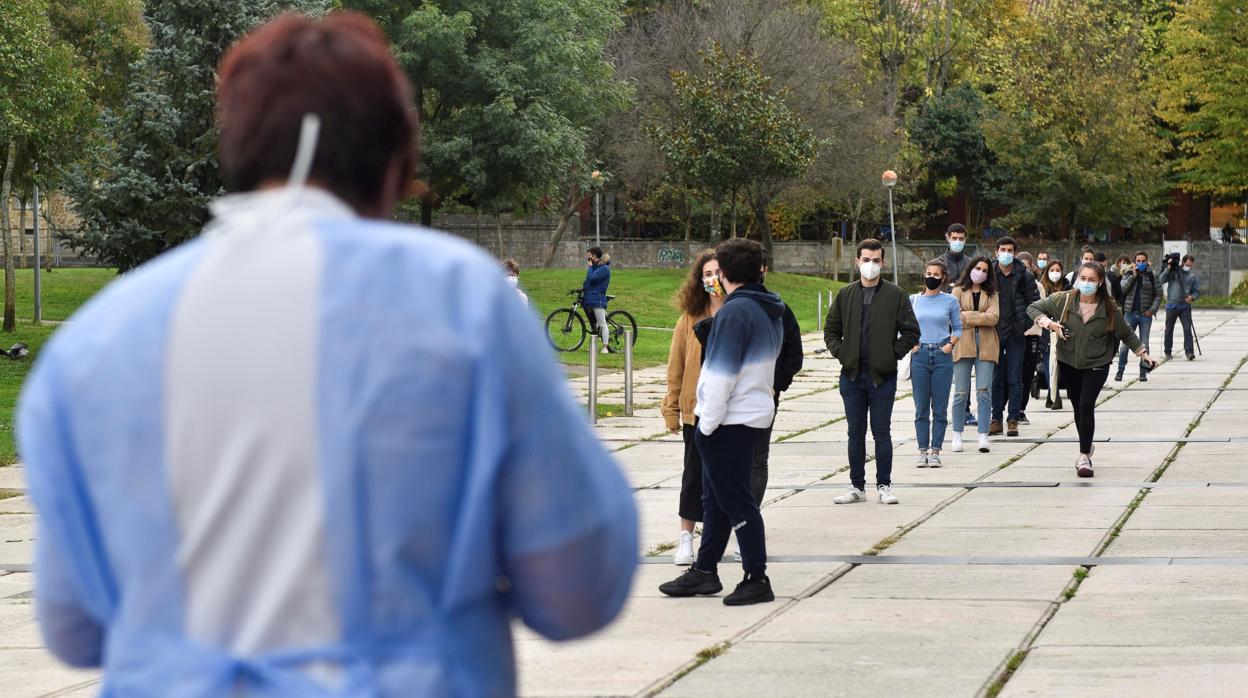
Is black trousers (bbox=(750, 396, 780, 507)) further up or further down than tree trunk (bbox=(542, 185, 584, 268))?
further down

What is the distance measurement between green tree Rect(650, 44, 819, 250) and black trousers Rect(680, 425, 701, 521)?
3726cm

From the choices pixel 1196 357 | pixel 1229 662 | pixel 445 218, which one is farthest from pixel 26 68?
pixel 445 218

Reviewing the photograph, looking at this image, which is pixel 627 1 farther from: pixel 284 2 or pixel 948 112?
pixel 284 2

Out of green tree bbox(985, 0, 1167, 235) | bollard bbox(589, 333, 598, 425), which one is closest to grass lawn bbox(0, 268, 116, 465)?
bollard bbox(589, 333, 598, 425)

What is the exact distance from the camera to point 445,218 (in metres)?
61.7

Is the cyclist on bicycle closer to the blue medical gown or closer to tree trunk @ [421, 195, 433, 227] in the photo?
tree trunk @ [421, 195, 433, 227]

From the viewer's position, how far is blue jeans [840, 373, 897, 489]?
11961mm

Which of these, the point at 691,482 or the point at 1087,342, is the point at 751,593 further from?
the point at 1087,342

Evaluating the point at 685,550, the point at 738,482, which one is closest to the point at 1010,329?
the point at 685,550

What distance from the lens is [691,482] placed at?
927 centimetres

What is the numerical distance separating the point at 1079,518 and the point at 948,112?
53.0 meters

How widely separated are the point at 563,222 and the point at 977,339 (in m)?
43.5

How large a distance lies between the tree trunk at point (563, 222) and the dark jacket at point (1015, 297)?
40412mm

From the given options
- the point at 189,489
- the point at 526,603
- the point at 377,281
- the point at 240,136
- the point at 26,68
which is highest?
the point at 26,68
